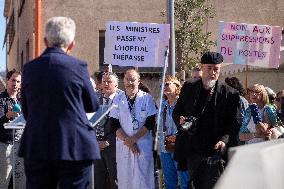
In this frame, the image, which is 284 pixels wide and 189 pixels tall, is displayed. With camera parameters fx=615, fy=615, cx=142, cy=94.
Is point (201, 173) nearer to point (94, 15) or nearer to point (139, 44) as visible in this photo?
point (139, 44)

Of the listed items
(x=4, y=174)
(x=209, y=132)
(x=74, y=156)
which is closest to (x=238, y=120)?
(x=209, y=132)

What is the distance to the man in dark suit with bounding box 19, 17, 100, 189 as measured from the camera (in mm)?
4289

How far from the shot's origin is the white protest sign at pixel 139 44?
8.73 metres

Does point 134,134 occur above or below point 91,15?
below

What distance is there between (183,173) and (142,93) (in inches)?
42.9

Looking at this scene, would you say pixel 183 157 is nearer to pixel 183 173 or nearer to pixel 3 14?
pixel 183 173

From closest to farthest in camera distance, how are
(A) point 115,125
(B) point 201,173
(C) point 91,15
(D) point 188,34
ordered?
(B) point 201,173
(A) point 115,125
(D) point 188,34
(C) point 91,15

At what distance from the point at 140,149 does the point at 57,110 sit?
10.5ft

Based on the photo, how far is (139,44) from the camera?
346 inches

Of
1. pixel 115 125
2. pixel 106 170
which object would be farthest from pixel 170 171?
pixel 115 125

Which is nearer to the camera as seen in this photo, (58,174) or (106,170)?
(58,174)

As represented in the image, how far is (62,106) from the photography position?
430cm

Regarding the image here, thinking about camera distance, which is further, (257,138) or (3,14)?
(3,14)

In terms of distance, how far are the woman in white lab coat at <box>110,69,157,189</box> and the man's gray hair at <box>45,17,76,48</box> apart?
9.62 ft
